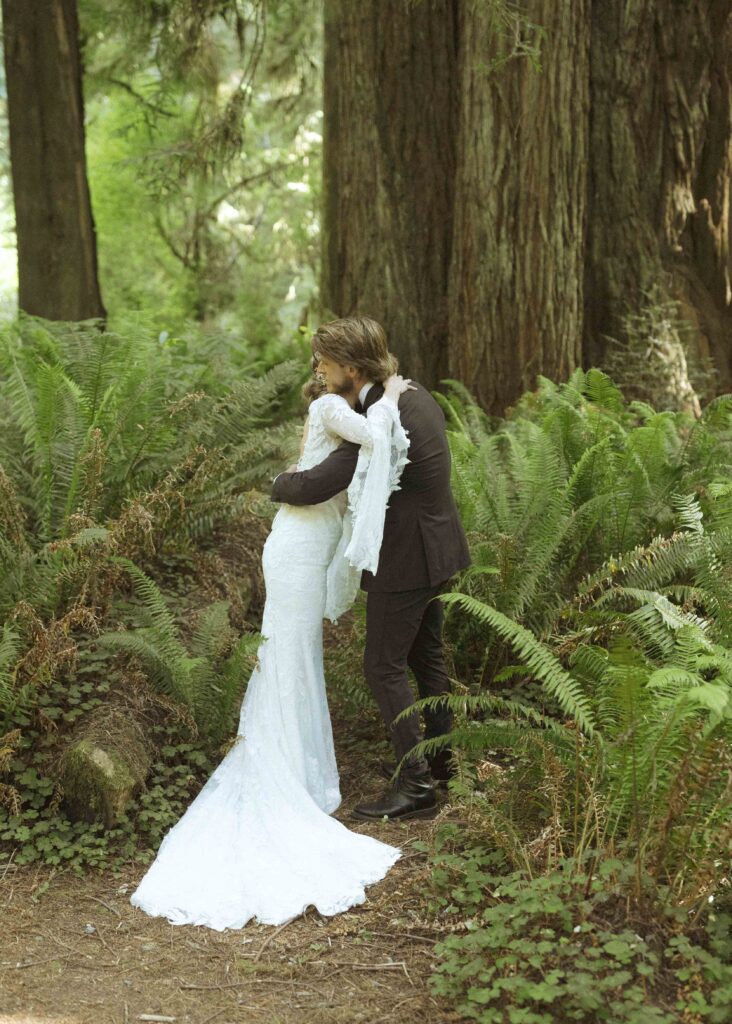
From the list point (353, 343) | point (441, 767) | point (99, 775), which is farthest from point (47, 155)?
point (441, 767)

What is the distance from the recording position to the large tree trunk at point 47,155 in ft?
28.0

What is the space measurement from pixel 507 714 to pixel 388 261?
4.46 meters

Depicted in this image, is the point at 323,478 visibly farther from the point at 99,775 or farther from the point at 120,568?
the point at 99,775

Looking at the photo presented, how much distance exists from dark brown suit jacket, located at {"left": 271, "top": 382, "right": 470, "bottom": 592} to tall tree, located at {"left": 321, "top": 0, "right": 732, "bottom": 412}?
3592 millimetres

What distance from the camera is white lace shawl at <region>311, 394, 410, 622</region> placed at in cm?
416

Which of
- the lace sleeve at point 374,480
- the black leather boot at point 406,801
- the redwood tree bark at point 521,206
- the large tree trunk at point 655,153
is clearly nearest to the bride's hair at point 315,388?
the lace sleeve at point 374,480

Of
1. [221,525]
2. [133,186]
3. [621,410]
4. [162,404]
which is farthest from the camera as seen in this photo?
[133,186]

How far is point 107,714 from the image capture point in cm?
457

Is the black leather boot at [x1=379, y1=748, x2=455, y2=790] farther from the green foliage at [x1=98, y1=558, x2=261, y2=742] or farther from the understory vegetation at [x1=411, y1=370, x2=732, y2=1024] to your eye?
the green foliage at [x1=98, y1=558, x2=261, y2=742]

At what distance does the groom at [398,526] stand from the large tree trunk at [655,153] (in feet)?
14.1

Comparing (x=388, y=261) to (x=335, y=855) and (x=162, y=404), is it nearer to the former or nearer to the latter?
(x=162, y=404)

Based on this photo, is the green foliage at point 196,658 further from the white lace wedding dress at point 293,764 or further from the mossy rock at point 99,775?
the mossy rock at point 99,775

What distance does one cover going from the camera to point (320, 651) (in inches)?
186

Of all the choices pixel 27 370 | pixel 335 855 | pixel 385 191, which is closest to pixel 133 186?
pixel 385 191
